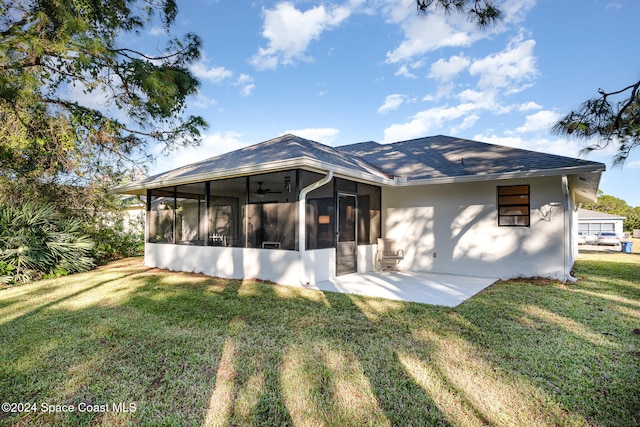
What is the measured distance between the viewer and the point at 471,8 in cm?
495

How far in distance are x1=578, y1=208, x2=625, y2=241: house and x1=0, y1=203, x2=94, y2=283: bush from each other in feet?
129

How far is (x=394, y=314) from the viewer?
484cm

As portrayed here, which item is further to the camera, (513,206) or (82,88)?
(513,206)

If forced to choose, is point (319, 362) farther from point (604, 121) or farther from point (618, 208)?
point (618, 208)

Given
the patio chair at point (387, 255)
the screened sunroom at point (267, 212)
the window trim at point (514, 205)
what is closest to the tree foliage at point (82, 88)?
the screened sunroom at point (267, 212)

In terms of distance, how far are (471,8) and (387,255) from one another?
233 inches

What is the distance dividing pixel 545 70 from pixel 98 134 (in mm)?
12557

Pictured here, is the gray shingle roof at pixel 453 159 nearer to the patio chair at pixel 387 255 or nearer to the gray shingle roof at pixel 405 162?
the gray shingle roof at pixel 405 162

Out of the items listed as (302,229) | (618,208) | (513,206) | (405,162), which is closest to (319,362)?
(302,229)

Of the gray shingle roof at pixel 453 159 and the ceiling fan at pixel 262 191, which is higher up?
the gray shingle roof at pixel 453 159

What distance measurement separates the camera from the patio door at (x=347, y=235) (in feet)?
26.2

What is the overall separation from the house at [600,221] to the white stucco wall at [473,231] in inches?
1246

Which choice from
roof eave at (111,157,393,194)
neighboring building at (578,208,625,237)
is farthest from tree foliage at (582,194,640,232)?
roof eave at (111,157,393,194)

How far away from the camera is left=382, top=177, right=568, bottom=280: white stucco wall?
296 inches
